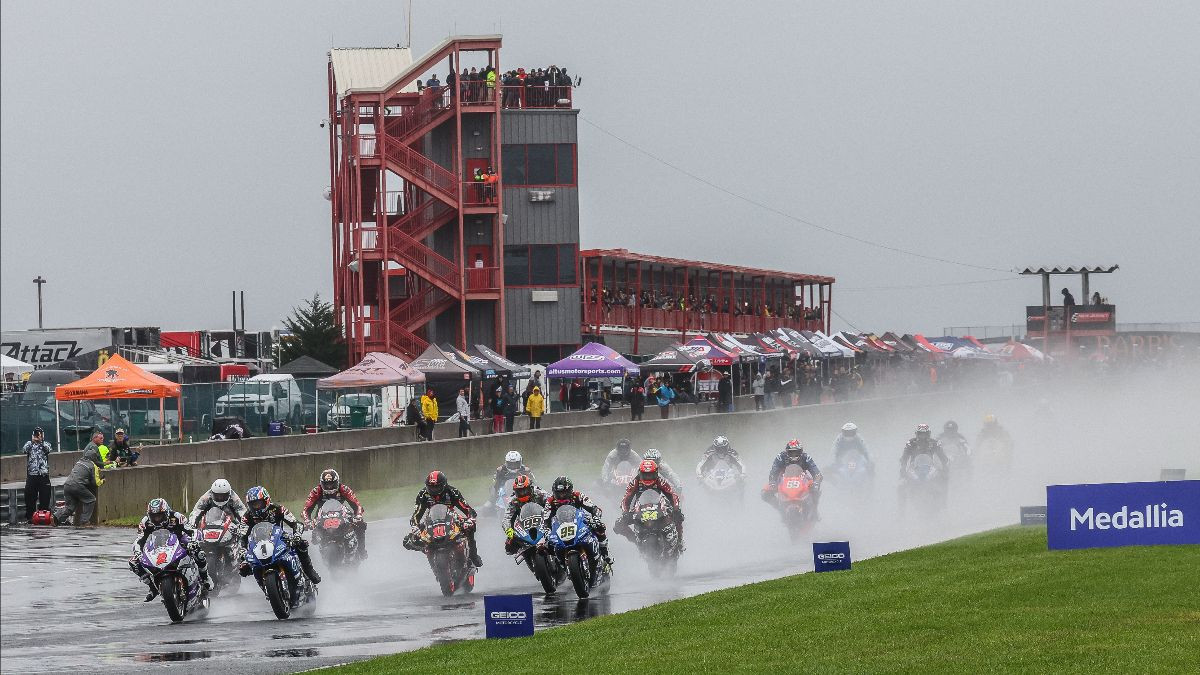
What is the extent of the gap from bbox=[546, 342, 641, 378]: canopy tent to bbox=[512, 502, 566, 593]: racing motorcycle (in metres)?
33.3

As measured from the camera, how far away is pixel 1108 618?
53.0 feet

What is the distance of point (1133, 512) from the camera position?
68.3 feet

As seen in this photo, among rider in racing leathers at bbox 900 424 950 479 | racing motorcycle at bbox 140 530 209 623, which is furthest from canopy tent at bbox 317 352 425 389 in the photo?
racing motorcycle at bbox 140 530 209 623

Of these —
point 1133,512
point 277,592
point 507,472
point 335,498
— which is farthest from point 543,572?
point 1133,512

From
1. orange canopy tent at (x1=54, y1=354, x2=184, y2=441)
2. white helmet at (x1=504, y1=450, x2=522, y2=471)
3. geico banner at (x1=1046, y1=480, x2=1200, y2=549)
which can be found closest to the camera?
geico banner at (x1=1046, y1=480, x2=1200, y2=549)

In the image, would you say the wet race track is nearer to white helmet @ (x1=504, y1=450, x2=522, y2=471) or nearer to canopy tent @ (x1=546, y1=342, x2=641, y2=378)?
white helmet @ (x1=504, y1=450, x2=522, y2=471)

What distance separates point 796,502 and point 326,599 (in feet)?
30.5

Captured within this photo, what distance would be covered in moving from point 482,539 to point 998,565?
12617mm

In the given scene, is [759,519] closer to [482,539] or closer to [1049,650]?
[482,539]

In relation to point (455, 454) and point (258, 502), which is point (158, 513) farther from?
point (455, 454)

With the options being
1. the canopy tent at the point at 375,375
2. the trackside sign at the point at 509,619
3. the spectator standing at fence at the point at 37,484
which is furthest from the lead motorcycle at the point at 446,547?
the canopy tent at the point at 375,375

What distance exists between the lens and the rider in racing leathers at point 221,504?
24484 millimetres

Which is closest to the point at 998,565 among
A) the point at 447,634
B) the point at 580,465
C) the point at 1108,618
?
the point at 1108,618

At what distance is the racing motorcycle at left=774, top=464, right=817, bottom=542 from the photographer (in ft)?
101
